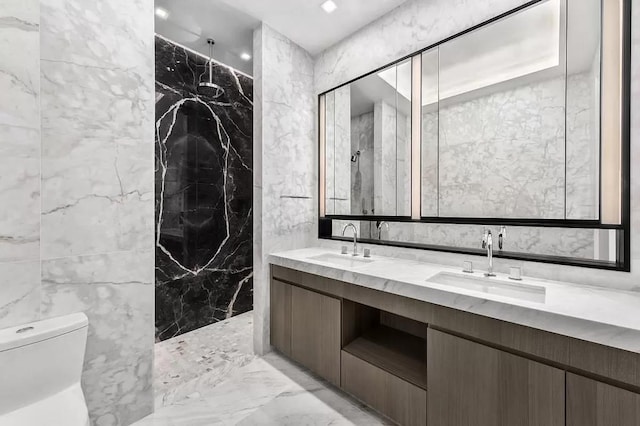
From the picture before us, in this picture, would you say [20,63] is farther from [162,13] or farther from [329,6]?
[329,6]

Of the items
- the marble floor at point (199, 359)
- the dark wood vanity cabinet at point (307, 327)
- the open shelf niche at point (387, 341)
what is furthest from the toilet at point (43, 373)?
the open shelf niche at point (387, 341)

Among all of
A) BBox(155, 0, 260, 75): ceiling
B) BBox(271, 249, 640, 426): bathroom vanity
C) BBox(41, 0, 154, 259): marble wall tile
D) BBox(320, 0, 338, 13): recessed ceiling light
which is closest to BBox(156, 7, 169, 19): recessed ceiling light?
BBox(155, 0, 260, 75): ceiling

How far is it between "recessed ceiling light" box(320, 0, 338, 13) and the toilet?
242cm

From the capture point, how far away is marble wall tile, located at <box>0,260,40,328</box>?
1225mm

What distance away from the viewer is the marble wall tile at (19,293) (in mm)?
1225

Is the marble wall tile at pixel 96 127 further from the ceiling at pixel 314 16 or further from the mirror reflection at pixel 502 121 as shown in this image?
the mirror reflection at pixel 502 121

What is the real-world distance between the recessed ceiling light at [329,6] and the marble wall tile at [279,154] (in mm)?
496

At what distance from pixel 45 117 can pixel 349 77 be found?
79.4 inches

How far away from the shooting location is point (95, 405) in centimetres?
146

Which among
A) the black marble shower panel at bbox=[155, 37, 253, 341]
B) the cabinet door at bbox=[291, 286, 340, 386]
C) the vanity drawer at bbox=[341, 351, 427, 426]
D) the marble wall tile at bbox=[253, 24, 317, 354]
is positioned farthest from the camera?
the black marble shower panel at bbox=[155, 37, 253, 341]

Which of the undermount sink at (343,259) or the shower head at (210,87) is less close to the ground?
the shower head at (210,87)

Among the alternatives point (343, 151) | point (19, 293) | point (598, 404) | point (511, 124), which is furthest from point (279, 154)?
point (598, 404)

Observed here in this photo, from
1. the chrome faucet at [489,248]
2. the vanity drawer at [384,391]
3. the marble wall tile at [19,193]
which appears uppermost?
the marble wall tile at [19,193]

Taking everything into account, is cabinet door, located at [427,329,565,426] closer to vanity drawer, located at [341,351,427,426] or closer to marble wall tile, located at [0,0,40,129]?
vanity drawer, located at [341,351,427,426]
